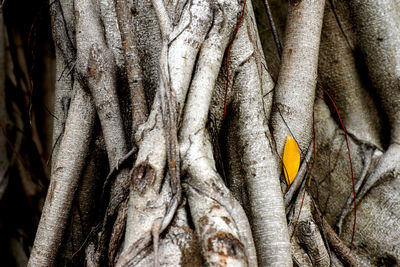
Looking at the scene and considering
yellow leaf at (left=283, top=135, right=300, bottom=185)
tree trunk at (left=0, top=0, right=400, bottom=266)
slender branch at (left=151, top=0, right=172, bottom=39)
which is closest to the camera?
tree trunk at (left=0, top=0, right=400, bottom=266)

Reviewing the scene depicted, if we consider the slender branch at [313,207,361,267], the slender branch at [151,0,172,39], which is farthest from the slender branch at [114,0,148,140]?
the slender branch at [313,207,361,267]

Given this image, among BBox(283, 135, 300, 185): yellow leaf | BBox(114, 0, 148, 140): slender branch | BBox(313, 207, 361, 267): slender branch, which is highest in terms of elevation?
BBox(114, 0, 148, 140): slender branch

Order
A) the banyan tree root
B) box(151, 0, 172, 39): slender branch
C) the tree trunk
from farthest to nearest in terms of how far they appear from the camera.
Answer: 1. the banyan tree root
2. box(151, 0, 172, 39): slender branch
3. the tree trunk

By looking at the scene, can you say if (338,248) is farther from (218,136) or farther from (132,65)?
(132,65)

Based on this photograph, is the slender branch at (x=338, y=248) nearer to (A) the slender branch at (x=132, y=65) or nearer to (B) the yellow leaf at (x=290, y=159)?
(B) the yellow leaf at (x=290, y=159)

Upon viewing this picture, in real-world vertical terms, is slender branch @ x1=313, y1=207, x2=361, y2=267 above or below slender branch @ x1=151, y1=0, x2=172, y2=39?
below

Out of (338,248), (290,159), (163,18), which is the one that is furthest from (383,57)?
(163,18)

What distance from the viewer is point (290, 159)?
1486 millimetres

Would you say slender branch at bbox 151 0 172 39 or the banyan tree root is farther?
the banyan tree root

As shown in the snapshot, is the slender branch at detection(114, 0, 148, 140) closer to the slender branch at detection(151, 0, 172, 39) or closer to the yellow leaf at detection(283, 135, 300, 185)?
the slender branch at detection(151, 0, 172, 39)

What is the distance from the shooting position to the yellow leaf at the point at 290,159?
1471mm

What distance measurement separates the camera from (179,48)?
4.14ft

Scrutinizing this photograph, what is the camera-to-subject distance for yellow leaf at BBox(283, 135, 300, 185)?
147cm

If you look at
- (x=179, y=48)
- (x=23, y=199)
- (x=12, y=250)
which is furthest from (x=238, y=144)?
(x=12, y=250)
